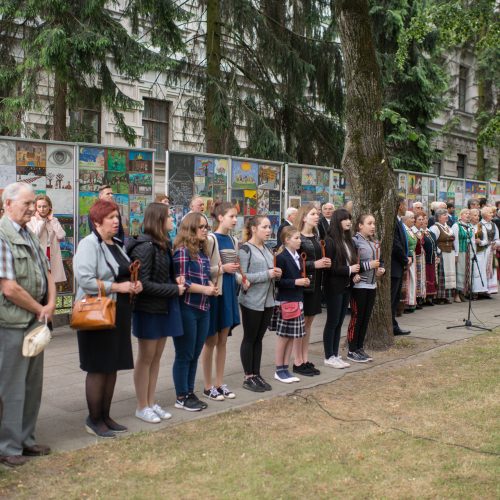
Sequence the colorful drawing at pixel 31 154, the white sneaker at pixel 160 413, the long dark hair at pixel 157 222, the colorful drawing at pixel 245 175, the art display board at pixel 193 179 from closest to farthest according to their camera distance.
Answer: the long dark hair at pixel 157 222 → the white sneaker at pixel 160 413 → the colorful drawing at pixel 31 154 → the art display board at pixel 193 179 → the colorful drawing at pixel 245 175

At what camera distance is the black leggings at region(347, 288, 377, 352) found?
867 centimetres

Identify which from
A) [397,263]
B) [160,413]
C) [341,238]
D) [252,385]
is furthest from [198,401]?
[397,263]

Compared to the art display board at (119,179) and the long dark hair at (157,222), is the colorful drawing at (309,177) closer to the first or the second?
the art display board at (119,179)

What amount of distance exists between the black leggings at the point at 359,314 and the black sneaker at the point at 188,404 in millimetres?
2920

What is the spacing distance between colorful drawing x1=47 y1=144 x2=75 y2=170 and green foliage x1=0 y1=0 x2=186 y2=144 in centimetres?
393

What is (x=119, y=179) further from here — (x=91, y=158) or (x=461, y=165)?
(x=461, y=165)

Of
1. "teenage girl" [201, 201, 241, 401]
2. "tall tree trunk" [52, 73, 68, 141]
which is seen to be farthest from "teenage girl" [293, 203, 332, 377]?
"tall tree trunk" [52, 73, 68, 141]

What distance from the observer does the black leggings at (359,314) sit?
28.4 feet

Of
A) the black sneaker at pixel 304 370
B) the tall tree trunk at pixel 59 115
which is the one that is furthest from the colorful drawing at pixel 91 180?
the tall tree trunk at pixel 59 115

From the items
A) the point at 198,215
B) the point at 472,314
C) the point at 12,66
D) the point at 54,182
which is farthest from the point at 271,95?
the point at 198,215

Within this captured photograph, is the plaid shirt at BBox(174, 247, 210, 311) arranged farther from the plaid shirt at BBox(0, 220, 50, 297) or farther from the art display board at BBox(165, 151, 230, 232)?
the art display board at BBox(165, 151, 230, 232)

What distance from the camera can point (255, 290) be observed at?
7.17 meters

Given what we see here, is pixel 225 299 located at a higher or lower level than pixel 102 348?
higher

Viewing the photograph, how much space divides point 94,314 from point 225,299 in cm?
179
